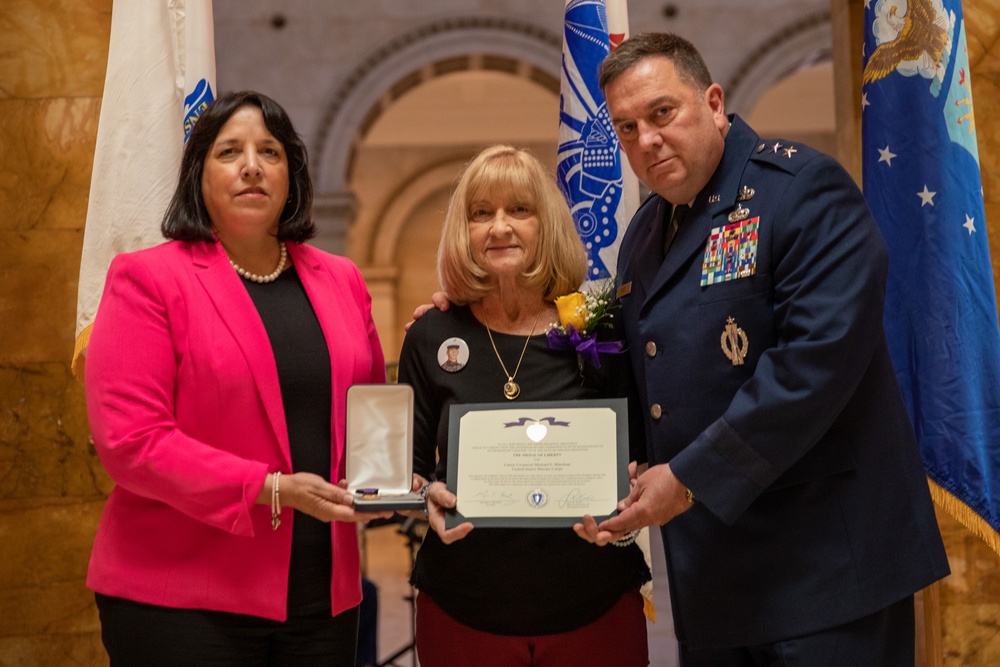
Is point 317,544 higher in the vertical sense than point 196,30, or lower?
lower

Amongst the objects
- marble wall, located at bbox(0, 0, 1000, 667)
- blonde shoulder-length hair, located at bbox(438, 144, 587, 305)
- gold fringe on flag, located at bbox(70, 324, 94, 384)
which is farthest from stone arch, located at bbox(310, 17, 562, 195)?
blonde shoulder-length hair, located at bbox(438, 144, 587, 305)

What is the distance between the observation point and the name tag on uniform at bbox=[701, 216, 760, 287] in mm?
2205

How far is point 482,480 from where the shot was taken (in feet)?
7.63

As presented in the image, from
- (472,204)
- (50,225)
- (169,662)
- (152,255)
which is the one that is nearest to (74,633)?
(50,225)

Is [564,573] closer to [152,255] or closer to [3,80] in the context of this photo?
[152,255]

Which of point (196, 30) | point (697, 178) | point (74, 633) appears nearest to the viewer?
point (697, 178)

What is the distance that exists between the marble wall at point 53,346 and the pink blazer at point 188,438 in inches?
65.9

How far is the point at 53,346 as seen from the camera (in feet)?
12.5

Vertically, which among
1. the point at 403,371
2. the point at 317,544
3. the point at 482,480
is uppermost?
the point at 403,371

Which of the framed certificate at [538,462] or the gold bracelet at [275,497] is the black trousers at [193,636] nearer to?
the gold bracelet at [275,497]

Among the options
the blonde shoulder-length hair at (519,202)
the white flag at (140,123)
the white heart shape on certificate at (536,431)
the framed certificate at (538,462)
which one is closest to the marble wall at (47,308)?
the white flag at (140,123)

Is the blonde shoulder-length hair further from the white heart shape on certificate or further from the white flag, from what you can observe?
the white flag

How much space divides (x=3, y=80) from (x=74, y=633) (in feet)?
7.09

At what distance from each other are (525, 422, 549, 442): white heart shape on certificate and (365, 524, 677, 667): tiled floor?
2600 millimetres
